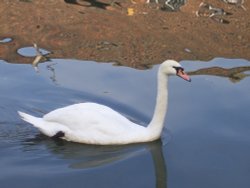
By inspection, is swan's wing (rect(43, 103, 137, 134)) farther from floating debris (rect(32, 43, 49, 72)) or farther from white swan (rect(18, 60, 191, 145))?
floating debris (rect(32, 43, 49, 72))

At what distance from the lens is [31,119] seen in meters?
6.99

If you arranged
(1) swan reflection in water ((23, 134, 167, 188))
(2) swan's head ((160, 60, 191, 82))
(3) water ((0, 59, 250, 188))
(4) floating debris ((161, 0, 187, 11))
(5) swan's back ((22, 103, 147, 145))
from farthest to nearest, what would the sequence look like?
(4) floating debris ((161, 0, 187, 11))
(2) swan's head ((160, 60, 191, 82))
(5) swan's back ((22, 103, 147, 145))
(1) swan reflection in water ((23, 134, 167, 188))
(3) water ((0, 59, 250, 188))

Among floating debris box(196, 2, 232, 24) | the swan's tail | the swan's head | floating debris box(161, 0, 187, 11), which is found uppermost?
the swan's head

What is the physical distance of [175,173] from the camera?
6340 millimetres

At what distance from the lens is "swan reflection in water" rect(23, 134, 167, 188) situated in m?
6.36

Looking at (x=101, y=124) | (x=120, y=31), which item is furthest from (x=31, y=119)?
(x=120, y=31)

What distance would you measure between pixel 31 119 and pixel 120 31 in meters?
5.42

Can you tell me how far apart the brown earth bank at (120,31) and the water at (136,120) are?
67 cm

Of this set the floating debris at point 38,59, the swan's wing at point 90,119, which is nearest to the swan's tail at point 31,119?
the swan's wing at point 90,119

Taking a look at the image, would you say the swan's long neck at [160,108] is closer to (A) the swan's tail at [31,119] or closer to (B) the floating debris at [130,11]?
(A) the swan's tail at [31,119]

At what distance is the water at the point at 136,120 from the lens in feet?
20.2

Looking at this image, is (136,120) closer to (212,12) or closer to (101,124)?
(101,124)

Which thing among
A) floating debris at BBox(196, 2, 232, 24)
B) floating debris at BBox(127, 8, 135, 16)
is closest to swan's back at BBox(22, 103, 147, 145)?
floating debris at BBox(127, 8, 135, 16)

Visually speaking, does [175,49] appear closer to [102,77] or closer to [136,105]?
[102,77]
